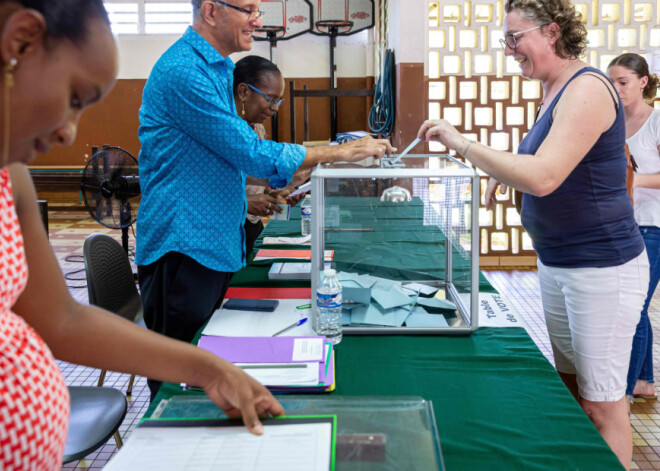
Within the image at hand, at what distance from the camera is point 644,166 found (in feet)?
10.1

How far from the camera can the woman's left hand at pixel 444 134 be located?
1.80 metres

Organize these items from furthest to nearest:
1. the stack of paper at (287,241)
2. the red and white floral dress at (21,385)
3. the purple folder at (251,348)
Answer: the stack of paper at (287,241) → the purple folder at (251,348) → the red and white floral dress at (21,385)

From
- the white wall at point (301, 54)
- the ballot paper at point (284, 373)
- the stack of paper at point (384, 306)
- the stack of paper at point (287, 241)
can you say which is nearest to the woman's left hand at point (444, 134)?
the stack of paper at point (384, 306)

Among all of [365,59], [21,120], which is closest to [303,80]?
[365,59]

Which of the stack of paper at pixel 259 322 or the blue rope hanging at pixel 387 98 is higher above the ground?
the blue rope hanging at pixel 387 98

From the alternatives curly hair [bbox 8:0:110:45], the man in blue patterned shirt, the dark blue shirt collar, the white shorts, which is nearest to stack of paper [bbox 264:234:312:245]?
the man in blue patterned shirt

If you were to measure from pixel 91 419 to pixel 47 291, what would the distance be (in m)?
1.17

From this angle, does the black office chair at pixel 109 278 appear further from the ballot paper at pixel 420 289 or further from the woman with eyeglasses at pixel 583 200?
the woman with eyeglasses at pixel 583 200

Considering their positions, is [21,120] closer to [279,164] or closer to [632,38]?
[279,164]

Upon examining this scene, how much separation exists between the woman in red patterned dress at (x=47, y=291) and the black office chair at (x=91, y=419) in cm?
89

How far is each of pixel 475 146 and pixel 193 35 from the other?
1.02 metres

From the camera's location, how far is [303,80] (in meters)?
9.41

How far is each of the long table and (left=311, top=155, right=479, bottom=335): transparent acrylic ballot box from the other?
0.33ft

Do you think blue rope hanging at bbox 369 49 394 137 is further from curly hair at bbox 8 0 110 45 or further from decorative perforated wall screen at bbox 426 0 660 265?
curly hair at bbox 8 0 110 45
